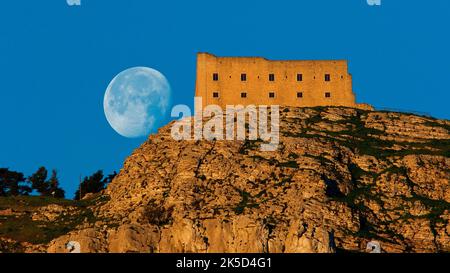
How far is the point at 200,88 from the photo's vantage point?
145250mm

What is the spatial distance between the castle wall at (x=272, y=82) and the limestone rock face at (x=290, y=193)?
6.20 meters

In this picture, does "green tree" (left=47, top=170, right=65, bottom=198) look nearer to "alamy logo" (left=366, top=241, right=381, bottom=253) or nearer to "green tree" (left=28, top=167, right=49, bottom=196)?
"green tree" (left=28, top=167, right=49, bottom=196)

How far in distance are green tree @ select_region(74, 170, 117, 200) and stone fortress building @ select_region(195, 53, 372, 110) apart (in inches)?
1012

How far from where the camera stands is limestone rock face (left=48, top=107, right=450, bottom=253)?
377ft

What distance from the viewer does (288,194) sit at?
12062 centimetres

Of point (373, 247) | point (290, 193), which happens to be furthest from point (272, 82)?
point (373, 247)

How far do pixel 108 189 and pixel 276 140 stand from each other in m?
21.4

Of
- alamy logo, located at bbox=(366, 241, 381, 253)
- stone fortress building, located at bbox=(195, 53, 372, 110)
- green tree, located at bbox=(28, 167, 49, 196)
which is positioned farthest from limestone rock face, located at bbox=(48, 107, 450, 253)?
green tree, located at bbox=(28, 167, 49, 196)

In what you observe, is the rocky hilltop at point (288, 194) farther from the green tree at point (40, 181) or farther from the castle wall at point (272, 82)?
the green tree at point (40, 181)

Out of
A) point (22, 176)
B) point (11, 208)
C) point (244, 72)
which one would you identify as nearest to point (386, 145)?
point (244, 72)

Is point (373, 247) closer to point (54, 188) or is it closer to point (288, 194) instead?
point (288, 194)

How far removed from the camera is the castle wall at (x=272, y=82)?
477ft

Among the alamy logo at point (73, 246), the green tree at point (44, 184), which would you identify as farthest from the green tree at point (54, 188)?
the alamy logo at point (73, 246)

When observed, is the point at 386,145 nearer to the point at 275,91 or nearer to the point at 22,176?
the point at 275,91
